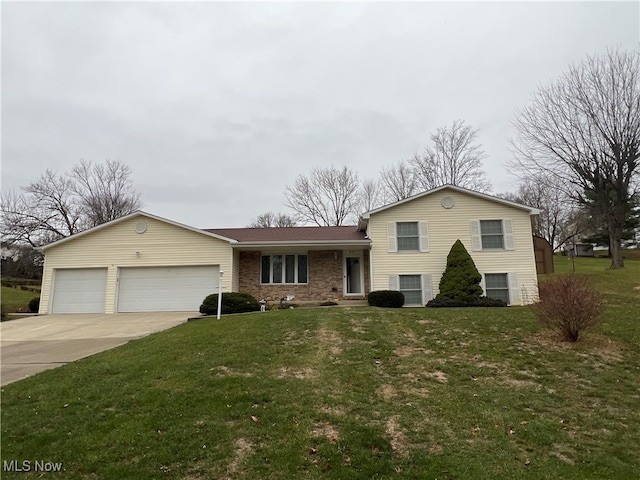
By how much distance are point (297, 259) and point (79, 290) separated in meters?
10.4

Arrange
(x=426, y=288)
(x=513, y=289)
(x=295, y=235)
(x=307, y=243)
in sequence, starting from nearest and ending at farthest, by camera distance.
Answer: (x=513, y=289), (x=426, y=288), (x=307, y=243), (x=295, y=235)

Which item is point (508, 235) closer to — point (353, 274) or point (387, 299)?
point (387, 299)

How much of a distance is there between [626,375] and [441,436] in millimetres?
4134

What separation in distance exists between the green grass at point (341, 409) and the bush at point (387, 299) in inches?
261

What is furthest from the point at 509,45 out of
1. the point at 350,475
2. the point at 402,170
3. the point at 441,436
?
the point at 402,170

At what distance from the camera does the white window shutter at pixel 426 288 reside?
1692cm

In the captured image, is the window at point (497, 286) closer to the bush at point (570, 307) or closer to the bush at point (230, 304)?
the bush at point (570, 307)

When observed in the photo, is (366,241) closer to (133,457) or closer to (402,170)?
(133,457)

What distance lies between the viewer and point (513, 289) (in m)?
16.8

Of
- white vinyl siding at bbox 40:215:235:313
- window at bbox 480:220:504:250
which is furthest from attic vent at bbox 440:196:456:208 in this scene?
white vinyl siding at bbox 40:215:235:313

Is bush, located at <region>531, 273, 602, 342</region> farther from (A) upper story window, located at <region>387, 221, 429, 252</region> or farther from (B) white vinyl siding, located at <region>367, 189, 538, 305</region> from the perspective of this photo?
(A) upper story window, located at <region>387, 221, 429, 252</region>

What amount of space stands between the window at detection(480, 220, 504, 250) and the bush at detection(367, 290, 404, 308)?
480 cm

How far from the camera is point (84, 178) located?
34.8 meters

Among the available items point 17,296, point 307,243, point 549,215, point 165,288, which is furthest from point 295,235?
point 549,215
